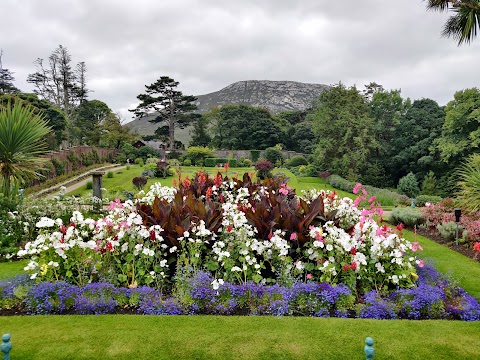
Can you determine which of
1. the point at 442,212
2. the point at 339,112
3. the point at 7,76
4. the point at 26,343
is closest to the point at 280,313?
the point at 26,343

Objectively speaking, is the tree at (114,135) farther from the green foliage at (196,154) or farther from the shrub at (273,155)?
the shrub at (273,155)

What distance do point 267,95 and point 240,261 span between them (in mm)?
126473

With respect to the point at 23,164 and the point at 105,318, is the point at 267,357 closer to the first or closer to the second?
the point at 105,318

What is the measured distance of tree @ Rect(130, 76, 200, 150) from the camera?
1553 inches

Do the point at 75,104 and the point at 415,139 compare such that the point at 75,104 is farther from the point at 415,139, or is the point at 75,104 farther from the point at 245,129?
the point at 415,139

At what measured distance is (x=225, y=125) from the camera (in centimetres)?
4316

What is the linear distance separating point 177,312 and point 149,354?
0.66 m

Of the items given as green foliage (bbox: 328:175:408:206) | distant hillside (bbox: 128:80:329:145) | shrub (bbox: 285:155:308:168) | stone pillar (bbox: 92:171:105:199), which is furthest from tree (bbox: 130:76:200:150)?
distant hillside (bbox: 128:80:329:145)

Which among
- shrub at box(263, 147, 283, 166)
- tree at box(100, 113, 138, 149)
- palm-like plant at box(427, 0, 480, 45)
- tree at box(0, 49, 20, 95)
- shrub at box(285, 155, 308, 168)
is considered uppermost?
tree at box(0, 49, 20, 95)

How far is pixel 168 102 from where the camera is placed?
134ft

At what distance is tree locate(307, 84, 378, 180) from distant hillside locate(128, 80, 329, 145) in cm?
9056

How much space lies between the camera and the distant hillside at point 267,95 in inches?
4727

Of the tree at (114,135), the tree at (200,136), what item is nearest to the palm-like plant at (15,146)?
the tree at (114,135)

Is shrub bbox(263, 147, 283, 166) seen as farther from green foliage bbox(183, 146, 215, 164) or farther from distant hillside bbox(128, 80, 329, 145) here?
distant hillside bbox(128, 80, 329, 145)
